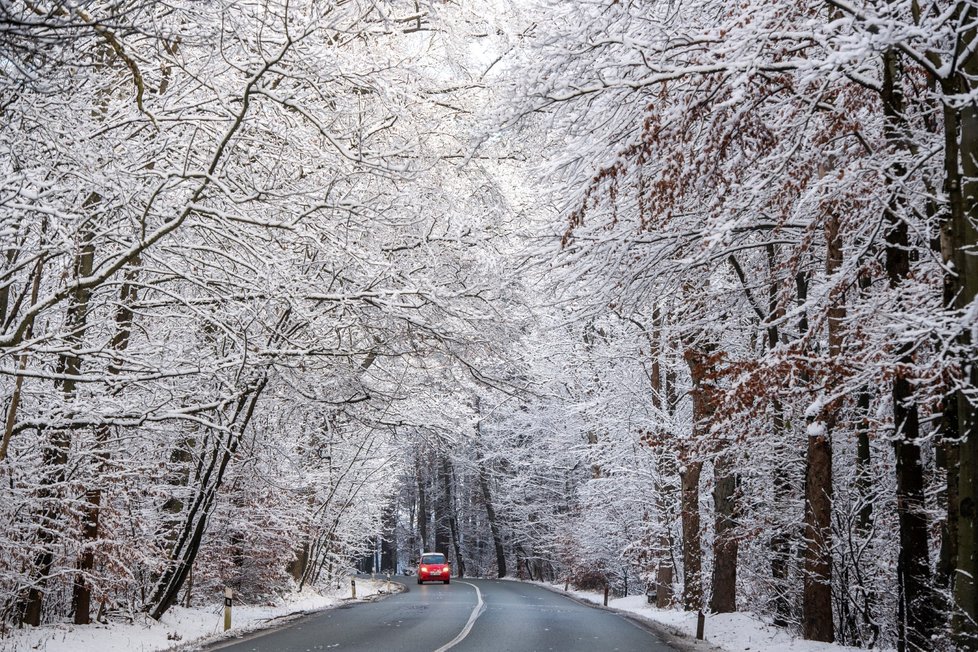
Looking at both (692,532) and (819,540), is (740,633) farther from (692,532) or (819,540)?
(692,532)

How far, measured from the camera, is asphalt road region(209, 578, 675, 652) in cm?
1277

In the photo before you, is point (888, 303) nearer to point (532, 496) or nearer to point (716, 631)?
point (716, 631)

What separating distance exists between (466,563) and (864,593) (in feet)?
192

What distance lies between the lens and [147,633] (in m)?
13.5

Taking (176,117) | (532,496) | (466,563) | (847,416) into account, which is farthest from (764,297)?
(466,563)

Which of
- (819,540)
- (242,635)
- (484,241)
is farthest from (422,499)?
(484,241)

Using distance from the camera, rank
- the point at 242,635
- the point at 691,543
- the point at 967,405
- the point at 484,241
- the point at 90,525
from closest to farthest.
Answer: the point at 967,405, the point at 484,241, the point at 90,525, the point at 242,635, the point at 691,543

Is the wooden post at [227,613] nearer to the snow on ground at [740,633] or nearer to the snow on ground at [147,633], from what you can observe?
the snow on ground at [147,633]

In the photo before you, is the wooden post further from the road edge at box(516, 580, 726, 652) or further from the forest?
the road edge at box(516, 580, 726, 652)

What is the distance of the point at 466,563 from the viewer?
2660 inches

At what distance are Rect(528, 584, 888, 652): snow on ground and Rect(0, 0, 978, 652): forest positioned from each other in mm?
571

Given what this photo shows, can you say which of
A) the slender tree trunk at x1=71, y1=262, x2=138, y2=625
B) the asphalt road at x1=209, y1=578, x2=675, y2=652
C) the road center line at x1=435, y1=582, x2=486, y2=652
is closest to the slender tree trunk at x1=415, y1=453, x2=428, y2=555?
the road center line at x1=435, y1=582, x2=486, y2=652

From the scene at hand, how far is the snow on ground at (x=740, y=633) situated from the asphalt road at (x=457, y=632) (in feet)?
2.73

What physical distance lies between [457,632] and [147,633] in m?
5.14
